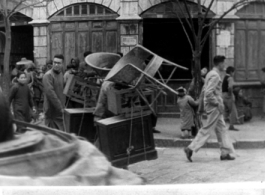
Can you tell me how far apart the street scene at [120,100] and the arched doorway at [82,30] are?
1.1 inches

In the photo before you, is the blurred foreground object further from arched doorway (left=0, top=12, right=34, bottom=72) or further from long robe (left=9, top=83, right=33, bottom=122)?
long robe (left=9, top=83, right=33, bottom=122)

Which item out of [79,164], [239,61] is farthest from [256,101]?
[79,164]

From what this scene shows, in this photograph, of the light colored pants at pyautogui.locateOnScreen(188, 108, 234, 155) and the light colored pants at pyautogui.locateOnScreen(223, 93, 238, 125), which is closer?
the light colored pants at pyautogui.locateOnScreen(188, 108, 234, 155)

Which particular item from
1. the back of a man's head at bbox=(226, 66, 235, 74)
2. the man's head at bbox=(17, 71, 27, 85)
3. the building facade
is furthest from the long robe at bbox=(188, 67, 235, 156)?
the building facade

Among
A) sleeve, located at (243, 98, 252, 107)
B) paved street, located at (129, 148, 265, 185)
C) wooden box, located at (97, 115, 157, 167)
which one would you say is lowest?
paved street, located at (129, 148, 265, 185)

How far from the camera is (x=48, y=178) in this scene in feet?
8.70

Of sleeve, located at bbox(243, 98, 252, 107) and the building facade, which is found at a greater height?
the building facade

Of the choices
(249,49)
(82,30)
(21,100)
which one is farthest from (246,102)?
(21,100)

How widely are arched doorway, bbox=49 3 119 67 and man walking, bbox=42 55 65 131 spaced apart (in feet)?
5.21

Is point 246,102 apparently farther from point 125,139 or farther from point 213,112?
point 125,139

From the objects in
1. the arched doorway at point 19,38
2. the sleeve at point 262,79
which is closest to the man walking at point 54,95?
the arched doorway at point 19,38

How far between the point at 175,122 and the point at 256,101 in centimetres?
222

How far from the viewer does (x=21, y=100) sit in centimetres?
701

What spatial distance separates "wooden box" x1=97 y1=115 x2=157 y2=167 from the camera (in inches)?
230
